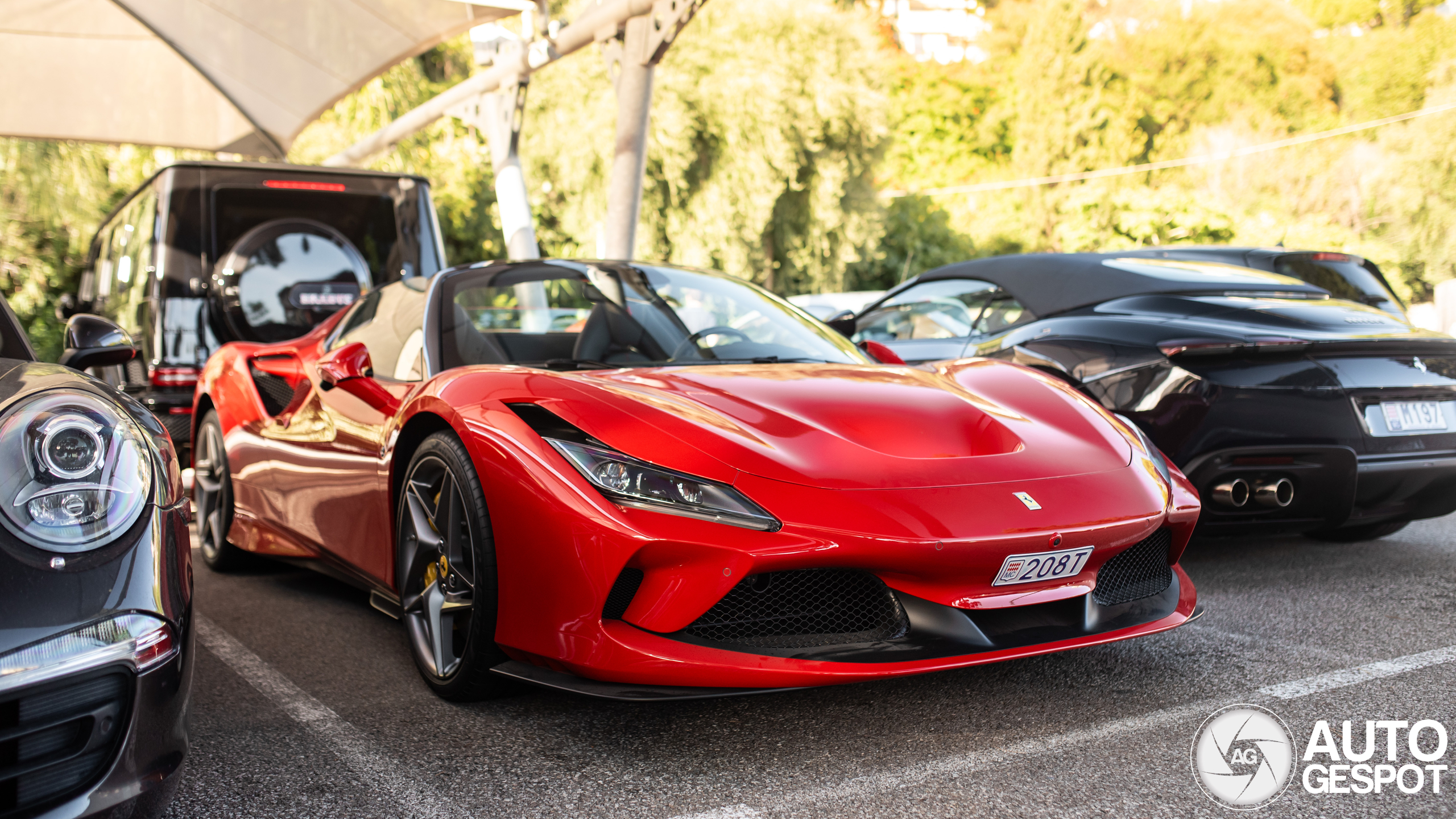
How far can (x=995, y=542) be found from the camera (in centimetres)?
251

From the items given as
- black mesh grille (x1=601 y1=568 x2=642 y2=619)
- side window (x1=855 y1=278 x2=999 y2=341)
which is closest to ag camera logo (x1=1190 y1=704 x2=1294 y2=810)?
black mesh grille (x1=601 y1=568 x2=642 y2=619)

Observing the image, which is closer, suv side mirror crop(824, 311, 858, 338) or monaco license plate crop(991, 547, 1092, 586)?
monaco license plate crop(991, 547, 1092, 586)

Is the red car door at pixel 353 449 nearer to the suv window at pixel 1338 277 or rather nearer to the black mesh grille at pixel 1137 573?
the black mesh grille at pixel 1137 573

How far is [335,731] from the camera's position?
9.09ft

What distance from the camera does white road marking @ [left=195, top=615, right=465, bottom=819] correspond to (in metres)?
2.34

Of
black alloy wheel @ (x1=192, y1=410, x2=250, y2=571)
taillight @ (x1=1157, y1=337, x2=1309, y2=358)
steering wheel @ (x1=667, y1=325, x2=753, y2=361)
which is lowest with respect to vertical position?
black alloy wheel @ (x1=192, y1=410, x2=250, y2=571)

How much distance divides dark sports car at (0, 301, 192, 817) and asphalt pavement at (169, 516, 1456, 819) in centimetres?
53

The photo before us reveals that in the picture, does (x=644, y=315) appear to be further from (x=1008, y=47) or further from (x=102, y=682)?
(x=1008, y=47)

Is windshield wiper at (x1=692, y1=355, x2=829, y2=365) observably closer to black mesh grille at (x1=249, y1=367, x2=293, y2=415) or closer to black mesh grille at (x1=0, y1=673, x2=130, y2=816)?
black mesh grille at (x1=249, y1=367, x2=293, y2=415)

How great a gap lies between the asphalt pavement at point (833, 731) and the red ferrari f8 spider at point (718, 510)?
7.8 inches

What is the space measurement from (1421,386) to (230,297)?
561cm

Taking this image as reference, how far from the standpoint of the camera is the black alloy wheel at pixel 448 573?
9.05ft

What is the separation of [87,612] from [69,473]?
0.80 feet

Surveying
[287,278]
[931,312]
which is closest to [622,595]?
[931,312]
